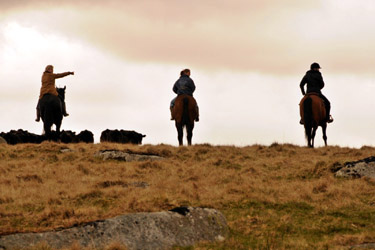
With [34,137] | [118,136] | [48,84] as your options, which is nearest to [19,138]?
[34,137]

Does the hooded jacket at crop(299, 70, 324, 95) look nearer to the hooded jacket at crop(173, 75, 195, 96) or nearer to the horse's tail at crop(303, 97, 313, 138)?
the horse's tail at crop(303, 97, 313, 138)

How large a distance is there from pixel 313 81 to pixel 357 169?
29.4ft

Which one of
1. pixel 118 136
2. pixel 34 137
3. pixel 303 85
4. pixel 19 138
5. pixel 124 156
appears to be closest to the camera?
pixel 124 156

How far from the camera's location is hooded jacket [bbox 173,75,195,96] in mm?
29594

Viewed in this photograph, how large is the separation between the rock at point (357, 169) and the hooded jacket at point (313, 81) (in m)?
8.09

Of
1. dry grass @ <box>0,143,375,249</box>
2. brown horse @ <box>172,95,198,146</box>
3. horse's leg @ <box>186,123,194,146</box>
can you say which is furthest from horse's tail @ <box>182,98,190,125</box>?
dry grass @ <box>0,143,375,249</box>

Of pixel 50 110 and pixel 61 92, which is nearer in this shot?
pixel 50 110

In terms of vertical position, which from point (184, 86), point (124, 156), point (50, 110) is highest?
point (184, 86)

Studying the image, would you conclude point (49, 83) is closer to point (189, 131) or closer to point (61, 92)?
point (61, 92)

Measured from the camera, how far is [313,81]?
29375mm

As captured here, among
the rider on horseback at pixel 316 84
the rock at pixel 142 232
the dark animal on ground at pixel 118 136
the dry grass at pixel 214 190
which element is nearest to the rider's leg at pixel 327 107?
the rider on horseback at pixel 316 84

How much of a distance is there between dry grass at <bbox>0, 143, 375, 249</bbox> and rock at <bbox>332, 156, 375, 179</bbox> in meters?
0.54

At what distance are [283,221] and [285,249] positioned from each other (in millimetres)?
2724

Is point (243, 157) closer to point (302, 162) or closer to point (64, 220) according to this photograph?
point (302, 162)
